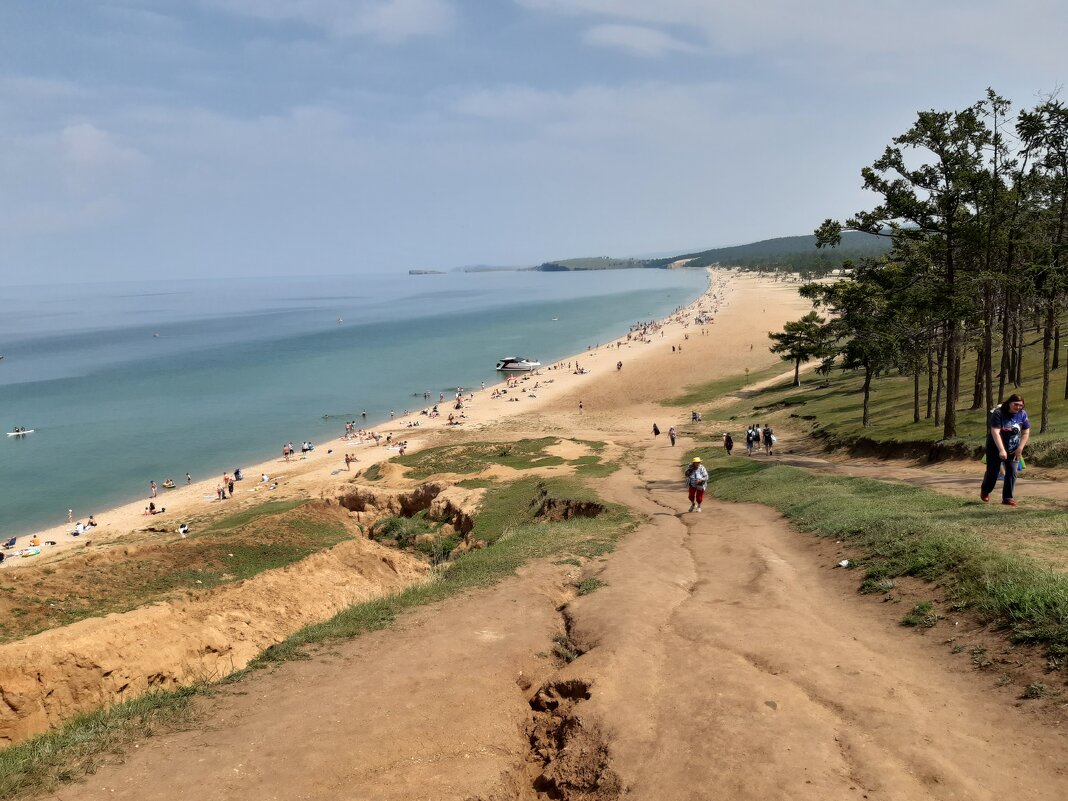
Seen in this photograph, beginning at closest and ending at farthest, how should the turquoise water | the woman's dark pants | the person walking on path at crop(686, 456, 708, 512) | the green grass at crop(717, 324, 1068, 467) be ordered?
the woman's dark pants, the person walking on path at crop(686, 456, 708, 512), the green grass at crop(717, 324, 1068, 467), the turquoise water

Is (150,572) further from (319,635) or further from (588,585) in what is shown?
(588,585)

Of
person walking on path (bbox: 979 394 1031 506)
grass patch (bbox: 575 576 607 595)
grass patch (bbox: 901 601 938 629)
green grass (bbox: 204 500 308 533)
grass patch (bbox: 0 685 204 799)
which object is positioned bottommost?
green grass (bbox: 204 500 308 533)

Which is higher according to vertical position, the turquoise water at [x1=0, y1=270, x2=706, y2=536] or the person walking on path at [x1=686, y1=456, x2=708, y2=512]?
the person walking on path at [x1=686, y1=456, x2=708, y2=512]

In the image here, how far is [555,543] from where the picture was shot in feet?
56.0

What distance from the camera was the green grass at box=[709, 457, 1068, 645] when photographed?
27.4 feet

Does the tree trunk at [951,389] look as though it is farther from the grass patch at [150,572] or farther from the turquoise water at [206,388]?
the turquoise water at [206,388]

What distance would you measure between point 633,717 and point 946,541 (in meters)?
6.85

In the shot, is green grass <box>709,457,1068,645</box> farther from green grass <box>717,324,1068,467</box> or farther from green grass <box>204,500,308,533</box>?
green grass <box>204,500,308,533</box>

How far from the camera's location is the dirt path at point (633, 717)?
6.61 metres

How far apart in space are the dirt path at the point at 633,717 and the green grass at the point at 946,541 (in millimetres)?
955

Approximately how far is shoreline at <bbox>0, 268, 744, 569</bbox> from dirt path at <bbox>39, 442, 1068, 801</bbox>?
66.0ft

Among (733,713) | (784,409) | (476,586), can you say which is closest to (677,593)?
(476,586)

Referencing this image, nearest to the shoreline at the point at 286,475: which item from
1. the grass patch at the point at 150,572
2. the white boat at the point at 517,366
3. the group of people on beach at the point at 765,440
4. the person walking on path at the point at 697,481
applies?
the white boat at the point at 517,366

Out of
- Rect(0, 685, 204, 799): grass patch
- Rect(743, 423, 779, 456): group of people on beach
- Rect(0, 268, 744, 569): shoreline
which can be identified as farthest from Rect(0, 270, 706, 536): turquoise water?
Rect(0, 685, 204, 799): grass patch
